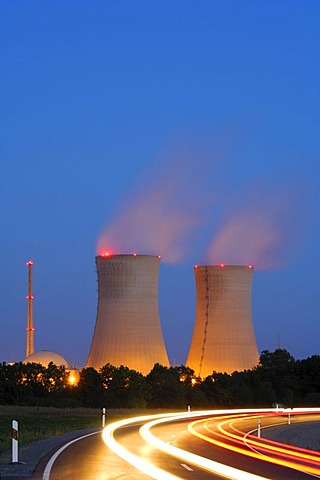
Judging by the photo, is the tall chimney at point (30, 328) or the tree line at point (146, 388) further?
the tall chimney at point (30, 328)

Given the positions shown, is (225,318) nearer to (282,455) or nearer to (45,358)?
(45,358)

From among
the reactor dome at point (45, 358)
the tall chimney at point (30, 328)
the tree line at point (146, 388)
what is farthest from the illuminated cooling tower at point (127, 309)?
the tall chimney at point (30, 328)

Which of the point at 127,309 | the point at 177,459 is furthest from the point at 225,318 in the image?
the point at 177,459

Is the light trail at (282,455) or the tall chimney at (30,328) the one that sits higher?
the tall chimney at (30,328)

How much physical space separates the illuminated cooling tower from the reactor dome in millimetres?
22275

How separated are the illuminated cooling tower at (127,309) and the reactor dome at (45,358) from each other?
22275 mm

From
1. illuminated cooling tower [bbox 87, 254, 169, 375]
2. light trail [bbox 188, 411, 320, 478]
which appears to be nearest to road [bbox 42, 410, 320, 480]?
light trail [bbox 188, 411, 320, 478]

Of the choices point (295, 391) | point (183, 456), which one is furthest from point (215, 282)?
point (183, 456)

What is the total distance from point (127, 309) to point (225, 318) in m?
8.37

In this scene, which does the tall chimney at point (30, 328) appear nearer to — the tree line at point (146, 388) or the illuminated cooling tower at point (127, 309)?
the tree line at point (146, 388)

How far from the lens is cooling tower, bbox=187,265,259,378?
57156mm

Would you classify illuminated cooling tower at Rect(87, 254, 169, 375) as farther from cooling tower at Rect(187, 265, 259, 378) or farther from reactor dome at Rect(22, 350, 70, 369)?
reactor dome at Rect(22, 350, 70, 369)

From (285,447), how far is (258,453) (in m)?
2.69

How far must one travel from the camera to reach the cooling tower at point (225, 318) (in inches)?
2250
